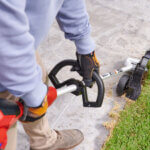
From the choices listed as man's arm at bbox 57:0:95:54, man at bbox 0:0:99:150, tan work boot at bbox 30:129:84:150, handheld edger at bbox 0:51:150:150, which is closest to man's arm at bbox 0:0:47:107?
man at bbox 0:0:99:150

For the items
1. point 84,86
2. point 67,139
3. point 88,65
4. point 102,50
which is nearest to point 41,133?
point 67,139

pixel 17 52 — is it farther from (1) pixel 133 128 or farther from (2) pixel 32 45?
(1) pixel 133 128

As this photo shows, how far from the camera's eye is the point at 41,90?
123 cm

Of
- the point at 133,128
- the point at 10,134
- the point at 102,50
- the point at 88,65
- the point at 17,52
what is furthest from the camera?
the point at 102,50

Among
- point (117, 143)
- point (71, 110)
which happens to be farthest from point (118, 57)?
point (117, 143)

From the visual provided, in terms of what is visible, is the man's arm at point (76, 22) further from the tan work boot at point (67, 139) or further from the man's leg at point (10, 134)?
the tan work boot at point (67, 139)

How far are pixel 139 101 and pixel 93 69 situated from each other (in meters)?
0.97

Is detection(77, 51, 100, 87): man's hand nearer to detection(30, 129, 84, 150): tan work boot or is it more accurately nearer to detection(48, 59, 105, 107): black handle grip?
detection(48, 59, 105, 107): black handle grip

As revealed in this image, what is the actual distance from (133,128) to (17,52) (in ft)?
5.44

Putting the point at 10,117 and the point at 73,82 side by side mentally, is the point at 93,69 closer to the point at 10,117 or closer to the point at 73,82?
the point at 73,82

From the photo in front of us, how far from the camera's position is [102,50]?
3.14 meters

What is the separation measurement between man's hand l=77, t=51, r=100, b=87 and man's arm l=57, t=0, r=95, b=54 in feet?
0.30

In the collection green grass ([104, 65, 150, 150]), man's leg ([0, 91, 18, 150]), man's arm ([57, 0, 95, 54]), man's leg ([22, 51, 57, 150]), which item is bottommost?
green grass ([104, 65, 150, 150])

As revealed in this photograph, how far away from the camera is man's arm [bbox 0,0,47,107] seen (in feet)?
2.66
